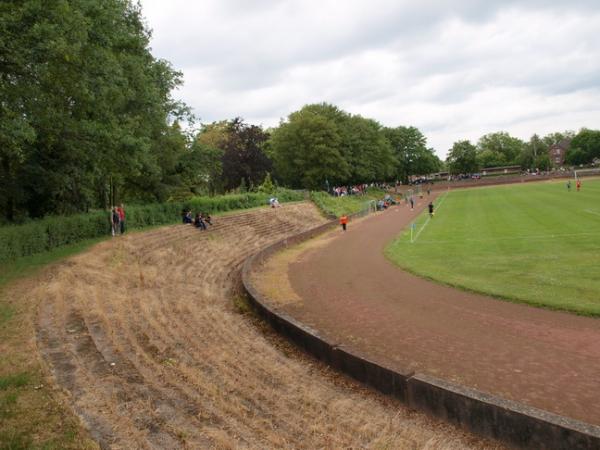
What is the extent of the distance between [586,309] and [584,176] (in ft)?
283

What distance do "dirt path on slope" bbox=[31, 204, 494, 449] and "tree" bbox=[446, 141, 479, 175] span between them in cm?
12218

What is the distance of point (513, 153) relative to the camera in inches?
6093

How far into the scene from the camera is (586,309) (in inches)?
432

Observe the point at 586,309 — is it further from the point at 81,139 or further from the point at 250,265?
the point at 81,139

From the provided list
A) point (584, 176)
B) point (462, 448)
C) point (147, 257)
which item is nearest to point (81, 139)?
point (147, 257)

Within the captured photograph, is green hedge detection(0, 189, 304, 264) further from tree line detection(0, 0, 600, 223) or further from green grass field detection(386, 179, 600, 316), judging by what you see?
green grass field detection(386, 179, 600, 316)

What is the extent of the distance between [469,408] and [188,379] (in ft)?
15.9

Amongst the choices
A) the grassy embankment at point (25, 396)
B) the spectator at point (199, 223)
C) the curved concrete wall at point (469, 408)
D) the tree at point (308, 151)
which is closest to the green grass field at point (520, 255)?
the curved concrete wall at point (469, 408)

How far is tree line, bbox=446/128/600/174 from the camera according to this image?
408 feet

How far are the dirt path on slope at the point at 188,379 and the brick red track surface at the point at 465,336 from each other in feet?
4.04

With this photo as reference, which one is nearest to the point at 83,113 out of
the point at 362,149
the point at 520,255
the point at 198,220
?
the point at 198,220

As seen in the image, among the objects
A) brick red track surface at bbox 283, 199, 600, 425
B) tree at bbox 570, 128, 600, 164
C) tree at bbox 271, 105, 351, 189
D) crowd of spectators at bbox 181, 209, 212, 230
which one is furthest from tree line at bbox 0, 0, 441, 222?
tree at bbox 570, 128, 600, 164

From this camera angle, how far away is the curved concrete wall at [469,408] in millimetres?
5613

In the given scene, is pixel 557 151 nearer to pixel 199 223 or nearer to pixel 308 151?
pixel 308 151
